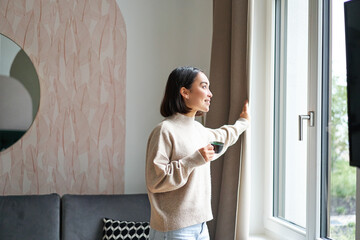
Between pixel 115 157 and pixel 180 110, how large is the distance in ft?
4.56

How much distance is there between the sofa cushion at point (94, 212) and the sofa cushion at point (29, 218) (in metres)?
0.07

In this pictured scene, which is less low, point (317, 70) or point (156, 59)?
point (156, 59)

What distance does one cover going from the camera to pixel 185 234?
6.64 ft

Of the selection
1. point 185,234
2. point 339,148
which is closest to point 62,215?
point 185,234

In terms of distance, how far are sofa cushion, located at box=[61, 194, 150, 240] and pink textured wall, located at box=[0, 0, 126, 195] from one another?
38cm

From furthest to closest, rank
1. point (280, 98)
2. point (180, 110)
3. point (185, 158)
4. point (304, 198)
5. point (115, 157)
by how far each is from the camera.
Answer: point (115, 157) → point (280, 98) → point (304, 198) → point (180, 110) → point (185, 158)

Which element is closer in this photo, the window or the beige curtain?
the window

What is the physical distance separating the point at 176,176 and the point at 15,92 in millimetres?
1735

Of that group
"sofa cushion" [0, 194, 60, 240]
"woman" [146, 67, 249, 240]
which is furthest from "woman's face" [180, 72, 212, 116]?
"sofa cushion" [0, 194, 60, 240]

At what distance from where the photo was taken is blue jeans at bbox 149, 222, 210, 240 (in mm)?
2010

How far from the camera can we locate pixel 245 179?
2.56 m

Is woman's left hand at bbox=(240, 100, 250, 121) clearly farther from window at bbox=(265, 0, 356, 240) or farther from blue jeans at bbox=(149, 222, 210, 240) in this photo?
blue jeans at bbox=(149, 222, 210, 240)

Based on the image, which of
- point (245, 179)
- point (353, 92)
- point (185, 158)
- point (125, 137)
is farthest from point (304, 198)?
point (125, 137)

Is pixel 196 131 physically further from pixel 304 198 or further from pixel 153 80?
pixel 153 80
